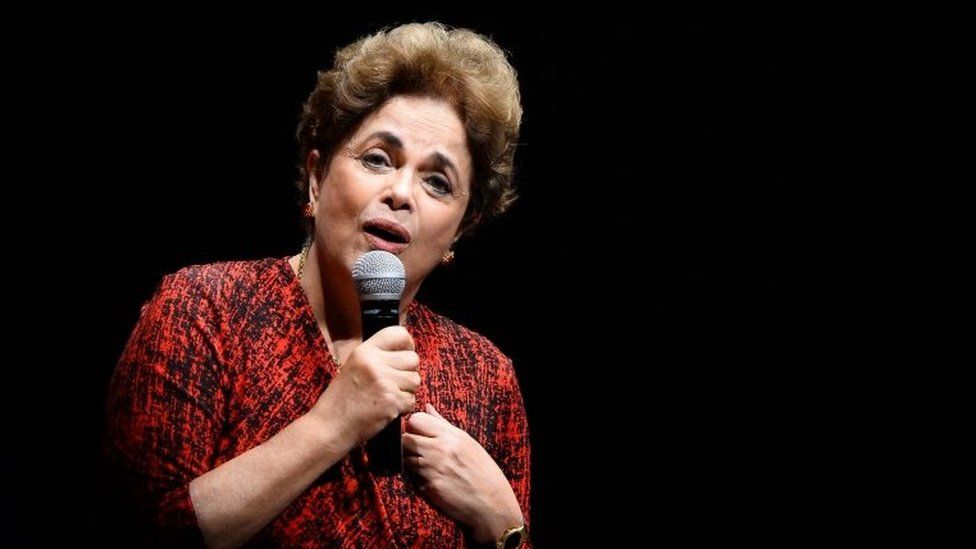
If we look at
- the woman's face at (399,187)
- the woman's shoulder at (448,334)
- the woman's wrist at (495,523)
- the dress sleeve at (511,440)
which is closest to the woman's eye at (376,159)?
the woman's face at (399,187)

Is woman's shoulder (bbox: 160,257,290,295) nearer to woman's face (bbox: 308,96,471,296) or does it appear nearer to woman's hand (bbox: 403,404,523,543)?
woman's face (bbox: 308,96,471,296)

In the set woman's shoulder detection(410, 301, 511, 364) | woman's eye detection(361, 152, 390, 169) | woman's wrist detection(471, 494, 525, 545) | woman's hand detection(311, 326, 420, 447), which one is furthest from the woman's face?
woman's wrist detection(471, 494, 525, 545)

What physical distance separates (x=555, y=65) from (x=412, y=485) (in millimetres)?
1311

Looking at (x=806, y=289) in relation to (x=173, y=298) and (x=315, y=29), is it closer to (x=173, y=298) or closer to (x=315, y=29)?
(x=315, y=29)

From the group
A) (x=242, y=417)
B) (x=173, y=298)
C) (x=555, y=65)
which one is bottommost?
(x=242, y=417)

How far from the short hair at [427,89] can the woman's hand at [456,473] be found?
0.46m

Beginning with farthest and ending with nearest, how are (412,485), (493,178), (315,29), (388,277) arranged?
(315,29), (493,178), (412,485), (388,277)

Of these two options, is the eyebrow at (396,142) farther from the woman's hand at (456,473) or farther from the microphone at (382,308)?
the woman's hand at (456,473)

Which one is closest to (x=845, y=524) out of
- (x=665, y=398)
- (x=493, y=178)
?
(x=665, y=398)

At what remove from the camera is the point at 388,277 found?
123 cm

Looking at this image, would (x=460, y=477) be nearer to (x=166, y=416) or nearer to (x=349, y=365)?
(x=349, y=365)

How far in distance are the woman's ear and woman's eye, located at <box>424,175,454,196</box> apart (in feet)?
0.65

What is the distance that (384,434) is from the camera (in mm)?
1200

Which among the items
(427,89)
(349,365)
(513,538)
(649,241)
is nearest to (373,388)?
(349,365)
